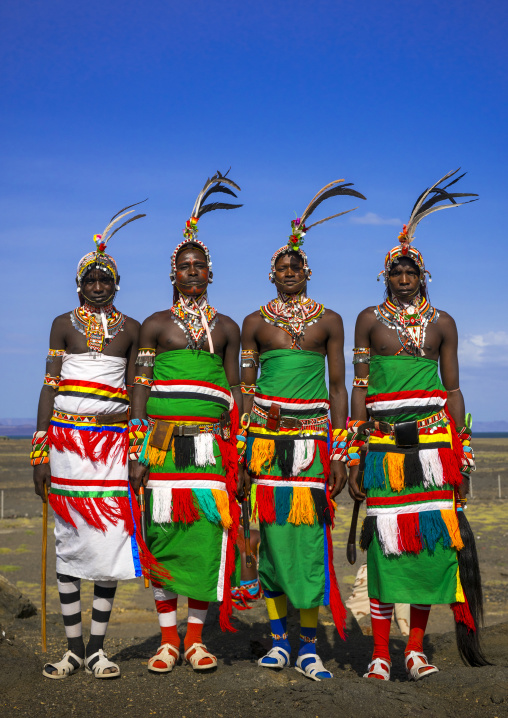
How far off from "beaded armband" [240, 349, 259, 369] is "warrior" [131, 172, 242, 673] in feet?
0.61

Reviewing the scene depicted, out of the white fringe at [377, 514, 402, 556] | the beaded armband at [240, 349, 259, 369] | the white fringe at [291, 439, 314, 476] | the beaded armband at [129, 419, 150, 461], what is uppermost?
the beaded armband at [240, 349, 259, 369]

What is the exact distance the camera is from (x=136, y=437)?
18.0ft

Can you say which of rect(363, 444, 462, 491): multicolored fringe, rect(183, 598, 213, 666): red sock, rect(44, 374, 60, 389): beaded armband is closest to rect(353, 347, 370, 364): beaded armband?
rect(363, 444, 462, 491): multicolored fringe

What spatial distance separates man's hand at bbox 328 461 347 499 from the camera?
555cm

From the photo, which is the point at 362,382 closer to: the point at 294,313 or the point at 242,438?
the point at 294,313

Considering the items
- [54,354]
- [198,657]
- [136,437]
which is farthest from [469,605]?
[54,354]

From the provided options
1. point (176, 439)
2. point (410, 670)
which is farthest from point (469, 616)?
point (176, 439)

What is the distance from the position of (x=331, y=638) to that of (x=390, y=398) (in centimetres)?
287

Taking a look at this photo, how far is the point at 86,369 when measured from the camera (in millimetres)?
5574

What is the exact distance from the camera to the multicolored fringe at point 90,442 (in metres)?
5.49

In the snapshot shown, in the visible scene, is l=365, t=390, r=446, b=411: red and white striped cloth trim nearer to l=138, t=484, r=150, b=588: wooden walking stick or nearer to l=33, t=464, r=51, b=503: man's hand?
l=138, t=484, r=150, b=588: wooden walking stick

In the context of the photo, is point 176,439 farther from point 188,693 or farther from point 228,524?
point 188,693

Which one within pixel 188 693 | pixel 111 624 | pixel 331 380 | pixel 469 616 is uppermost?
pixel 331 380

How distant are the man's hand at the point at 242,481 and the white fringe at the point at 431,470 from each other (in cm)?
131
